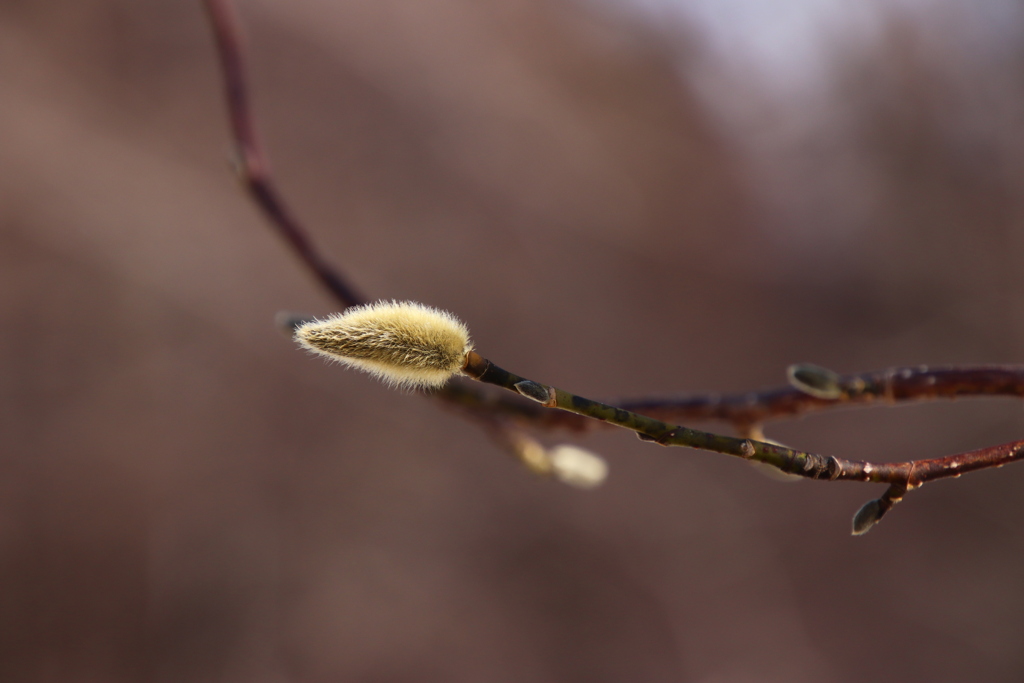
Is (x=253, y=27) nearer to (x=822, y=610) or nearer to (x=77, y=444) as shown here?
(x=77, y=444)

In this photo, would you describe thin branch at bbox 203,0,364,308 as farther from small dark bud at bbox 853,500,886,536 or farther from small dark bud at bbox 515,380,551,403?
small dark bud at bbox 853,500,886,536

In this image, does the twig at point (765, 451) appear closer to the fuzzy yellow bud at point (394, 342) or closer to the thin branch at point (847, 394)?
the fuzzy yellow bud at point (394, 342)

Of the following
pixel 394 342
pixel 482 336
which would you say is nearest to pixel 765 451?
pixel 394 342

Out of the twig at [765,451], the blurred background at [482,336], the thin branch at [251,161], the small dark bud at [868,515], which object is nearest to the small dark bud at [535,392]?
the twig at [765,451]

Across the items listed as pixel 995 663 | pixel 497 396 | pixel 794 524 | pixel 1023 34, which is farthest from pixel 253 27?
pixel 995 663

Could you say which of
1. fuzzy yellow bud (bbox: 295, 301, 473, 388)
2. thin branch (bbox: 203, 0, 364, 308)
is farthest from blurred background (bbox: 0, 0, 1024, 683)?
fuzzy yellow bud (bbox: 295, 301, 473, 388)

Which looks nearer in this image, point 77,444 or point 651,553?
point 77,444

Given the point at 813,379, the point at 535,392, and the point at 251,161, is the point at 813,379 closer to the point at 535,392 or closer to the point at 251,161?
the point at 535,392
